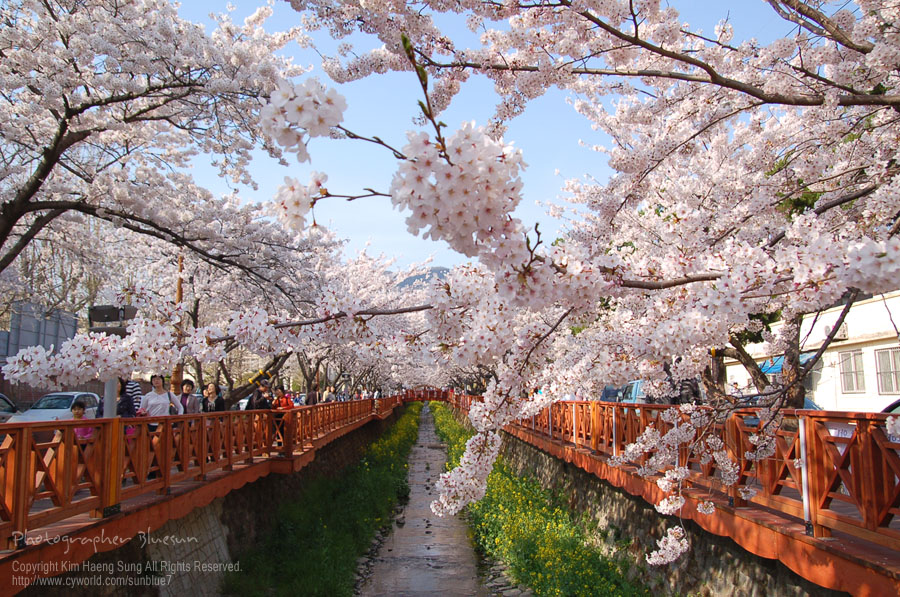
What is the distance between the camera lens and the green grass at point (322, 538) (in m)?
8.91

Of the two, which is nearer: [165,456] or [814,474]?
[814,474]

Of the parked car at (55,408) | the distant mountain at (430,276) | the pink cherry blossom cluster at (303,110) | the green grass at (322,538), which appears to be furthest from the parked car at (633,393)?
the pink cherry blossom cluster at (303,110)

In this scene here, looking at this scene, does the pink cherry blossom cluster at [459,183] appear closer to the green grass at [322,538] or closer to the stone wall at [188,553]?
the stone wall at [188,553]

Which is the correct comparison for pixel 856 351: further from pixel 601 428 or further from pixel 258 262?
pixel 258 262

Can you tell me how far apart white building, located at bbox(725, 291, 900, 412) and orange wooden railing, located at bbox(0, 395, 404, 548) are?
14237mm

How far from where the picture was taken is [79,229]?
12.2 m

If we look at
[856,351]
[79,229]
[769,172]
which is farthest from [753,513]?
[856,351]

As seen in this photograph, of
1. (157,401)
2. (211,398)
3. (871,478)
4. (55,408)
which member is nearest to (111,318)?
(157,401)

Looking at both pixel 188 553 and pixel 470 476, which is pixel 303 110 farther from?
pixel 188 553

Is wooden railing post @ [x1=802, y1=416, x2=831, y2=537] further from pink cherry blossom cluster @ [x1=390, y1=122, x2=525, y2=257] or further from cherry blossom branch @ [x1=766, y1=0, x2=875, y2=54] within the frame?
pink cherry blossom cluster @ [x1=390, y1=122, x2=525, y2=257]

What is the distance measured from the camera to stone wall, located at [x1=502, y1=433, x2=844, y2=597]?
557 centimetres

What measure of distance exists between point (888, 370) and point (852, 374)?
175cm

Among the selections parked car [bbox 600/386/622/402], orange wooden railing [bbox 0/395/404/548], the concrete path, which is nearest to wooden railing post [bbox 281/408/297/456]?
orange wooden railing [bbox 0/395/404/548]

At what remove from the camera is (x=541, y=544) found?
1019 cm
